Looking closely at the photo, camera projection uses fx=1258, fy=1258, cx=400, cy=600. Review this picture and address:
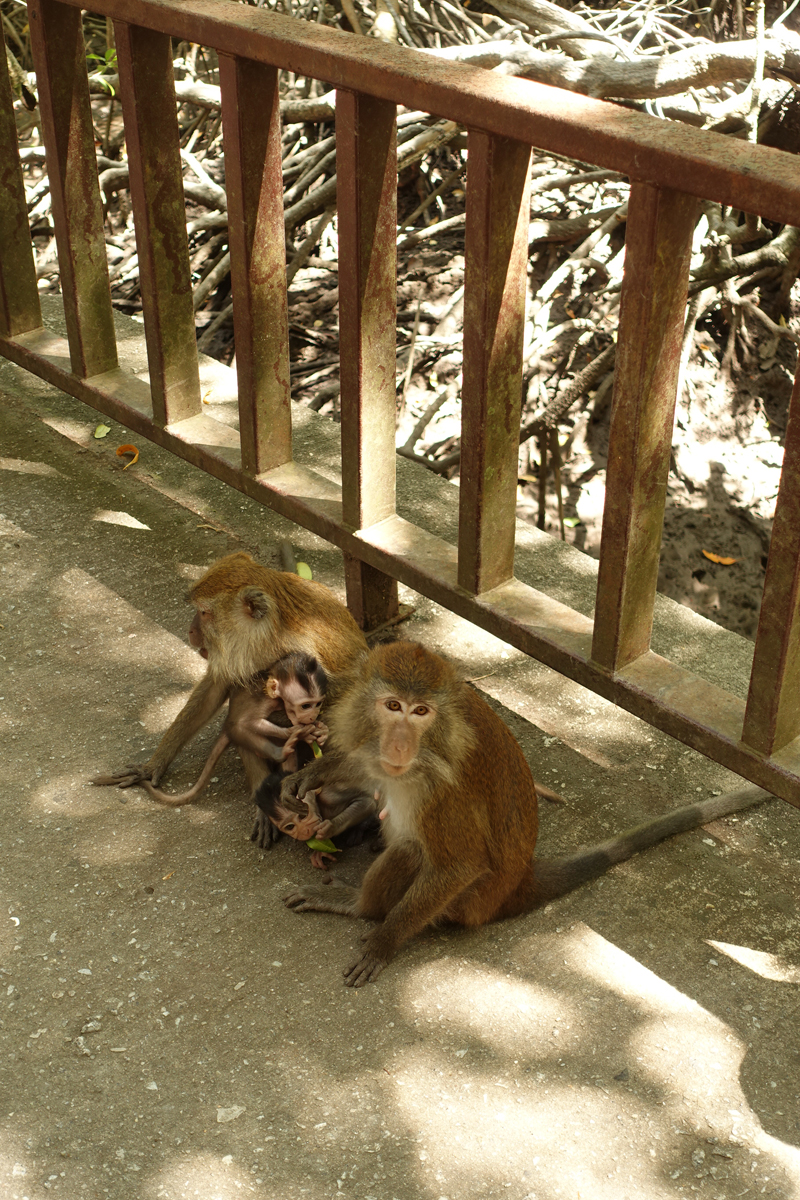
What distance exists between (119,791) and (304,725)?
0.44 metres

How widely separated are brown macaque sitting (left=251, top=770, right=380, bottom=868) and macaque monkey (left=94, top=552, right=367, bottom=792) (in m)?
0.13

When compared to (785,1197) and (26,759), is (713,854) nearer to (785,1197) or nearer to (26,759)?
(785,1197)

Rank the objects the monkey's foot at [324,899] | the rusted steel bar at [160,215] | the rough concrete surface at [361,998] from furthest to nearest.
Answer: the rusted steel bar at [160,215] < the monkey's foot at [324,899] < the rough concrete surface at [361,998]

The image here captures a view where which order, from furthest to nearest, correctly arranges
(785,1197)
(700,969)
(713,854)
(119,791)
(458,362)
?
(458,362)
(119,791)
(713,854)
(700,969)
(785,1197)

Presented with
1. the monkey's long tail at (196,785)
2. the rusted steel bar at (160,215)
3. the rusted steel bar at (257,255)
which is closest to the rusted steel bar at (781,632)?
the monkey's long tail at (196,785)

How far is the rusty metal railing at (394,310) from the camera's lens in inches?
81.4

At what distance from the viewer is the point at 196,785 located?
2828 mm

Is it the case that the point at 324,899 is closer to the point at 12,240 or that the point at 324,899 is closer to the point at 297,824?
the point at 297,824

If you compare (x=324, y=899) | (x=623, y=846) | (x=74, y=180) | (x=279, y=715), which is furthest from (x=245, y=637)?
(x=74, y=180)

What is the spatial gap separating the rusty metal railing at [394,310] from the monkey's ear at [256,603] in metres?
0.27

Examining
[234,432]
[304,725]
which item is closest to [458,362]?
[234,432]

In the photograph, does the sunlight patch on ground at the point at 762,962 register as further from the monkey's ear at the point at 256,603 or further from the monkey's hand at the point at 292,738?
the monkey's ear at the point at 256,603

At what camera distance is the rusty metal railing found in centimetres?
207

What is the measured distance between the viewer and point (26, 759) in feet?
9.39
